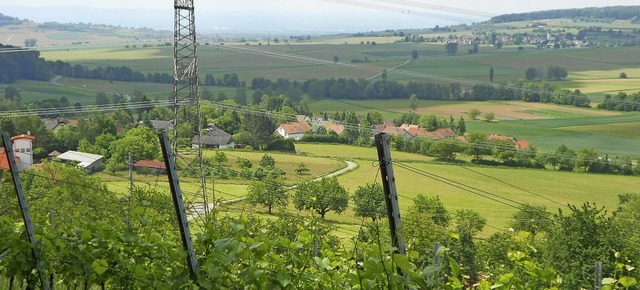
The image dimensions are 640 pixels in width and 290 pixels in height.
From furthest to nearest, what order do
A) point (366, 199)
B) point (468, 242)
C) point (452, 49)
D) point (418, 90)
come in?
point (452, 49) → point (418, 90) → point (366, 199) → point (468, 242)

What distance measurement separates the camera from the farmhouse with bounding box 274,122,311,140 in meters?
50.9

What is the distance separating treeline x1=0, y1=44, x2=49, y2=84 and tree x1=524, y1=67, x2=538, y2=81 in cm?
5276

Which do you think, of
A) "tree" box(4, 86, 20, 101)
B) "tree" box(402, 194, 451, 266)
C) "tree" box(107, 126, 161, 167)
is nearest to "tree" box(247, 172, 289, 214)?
"tree" box(402, 194, 451, 266)

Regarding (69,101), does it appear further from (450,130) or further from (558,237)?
(558,237)

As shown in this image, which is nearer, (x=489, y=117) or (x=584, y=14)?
(x=489, y=117)

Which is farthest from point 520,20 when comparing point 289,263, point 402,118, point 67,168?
point 289,263

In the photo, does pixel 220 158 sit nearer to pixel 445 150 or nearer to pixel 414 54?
pixel 445 150

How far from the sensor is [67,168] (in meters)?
28.3

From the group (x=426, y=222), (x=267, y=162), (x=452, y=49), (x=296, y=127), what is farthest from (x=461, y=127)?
(x=452, y=49)

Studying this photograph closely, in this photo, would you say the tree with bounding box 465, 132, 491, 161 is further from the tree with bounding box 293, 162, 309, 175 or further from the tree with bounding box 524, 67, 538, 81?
the tree with bounding box 524, 67, 538, 81

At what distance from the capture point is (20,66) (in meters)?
82.6

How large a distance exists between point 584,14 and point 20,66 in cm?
13697

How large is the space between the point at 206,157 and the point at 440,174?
38.9 feet

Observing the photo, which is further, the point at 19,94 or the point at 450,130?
the point at 19,94
